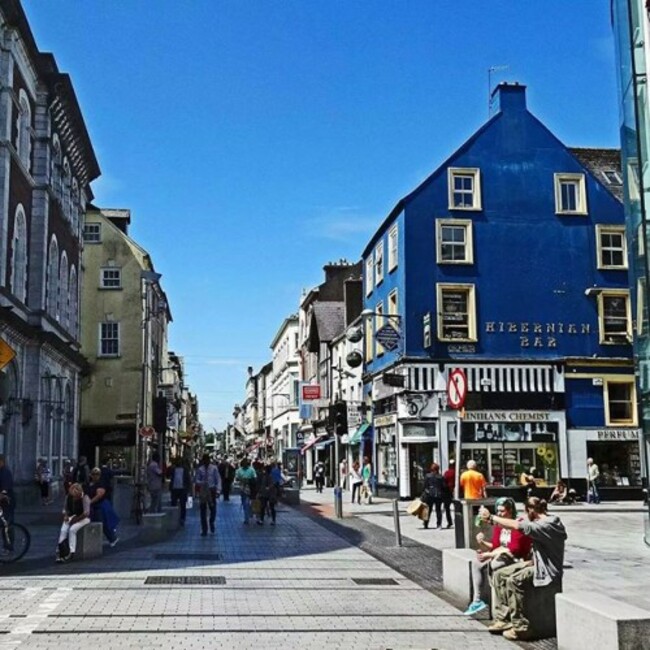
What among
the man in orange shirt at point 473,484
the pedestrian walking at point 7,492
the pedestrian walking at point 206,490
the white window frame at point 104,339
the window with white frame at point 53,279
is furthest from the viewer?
the white window frame at point 104,339

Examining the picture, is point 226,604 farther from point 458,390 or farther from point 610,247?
point 610,247

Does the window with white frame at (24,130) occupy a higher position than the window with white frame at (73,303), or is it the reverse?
the window with white frame at (24,130)

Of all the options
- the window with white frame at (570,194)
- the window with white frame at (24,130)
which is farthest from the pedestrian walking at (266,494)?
the window with white frame at (570,194)

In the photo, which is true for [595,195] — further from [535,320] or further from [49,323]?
[49,323]

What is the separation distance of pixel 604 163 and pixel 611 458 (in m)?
14.1

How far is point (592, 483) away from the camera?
112 ft

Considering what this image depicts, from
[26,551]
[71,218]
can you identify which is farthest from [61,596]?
[71,218]

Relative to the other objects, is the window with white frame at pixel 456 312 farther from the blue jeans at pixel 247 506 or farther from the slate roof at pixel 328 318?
the slate roof at pixel 328 318

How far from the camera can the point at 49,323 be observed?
3791cm

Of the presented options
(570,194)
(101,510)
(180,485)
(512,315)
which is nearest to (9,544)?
(101,510)

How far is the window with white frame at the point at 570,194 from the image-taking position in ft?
124

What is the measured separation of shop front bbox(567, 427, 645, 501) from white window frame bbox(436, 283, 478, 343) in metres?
5.19

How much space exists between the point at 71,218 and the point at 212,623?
122 ft

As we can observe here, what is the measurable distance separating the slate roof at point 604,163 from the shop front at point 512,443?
11448mm
